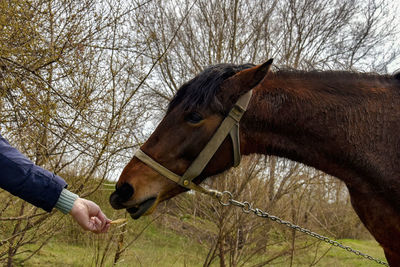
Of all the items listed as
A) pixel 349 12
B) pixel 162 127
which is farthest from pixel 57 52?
pixel 349 12

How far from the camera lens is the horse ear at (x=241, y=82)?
2.08 m

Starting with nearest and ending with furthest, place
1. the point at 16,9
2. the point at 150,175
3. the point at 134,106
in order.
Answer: the point at 150,175
the point at 16,9
the point at 134,106

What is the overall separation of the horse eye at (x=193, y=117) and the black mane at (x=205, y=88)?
0.04 meters

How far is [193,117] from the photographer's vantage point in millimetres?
2143

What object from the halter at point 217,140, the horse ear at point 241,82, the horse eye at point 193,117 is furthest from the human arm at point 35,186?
the horse ear at point 241,82

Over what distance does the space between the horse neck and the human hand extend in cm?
99

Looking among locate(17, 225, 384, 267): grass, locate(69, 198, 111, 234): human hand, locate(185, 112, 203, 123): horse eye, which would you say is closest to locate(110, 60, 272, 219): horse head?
locate(185, 112, 203, 123): horse eye

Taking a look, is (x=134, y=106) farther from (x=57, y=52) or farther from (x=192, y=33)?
(x=192, y=33)

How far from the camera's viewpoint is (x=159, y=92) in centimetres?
827

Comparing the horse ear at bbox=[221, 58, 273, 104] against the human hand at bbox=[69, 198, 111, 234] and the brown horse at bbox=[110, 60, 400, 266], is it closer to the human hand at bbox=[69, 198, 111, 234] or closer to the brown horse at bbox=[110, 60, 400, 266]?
the brown horse at bbox=[110, 60, 400, 266]

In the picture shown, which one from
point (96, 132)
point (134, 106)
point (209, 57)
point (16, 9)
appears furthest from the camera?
point (209, 57)

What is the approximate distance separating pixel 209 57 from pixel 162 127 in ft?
13.6

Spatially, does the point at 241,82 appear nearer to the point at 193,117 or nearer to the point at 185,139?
the point at 193,117

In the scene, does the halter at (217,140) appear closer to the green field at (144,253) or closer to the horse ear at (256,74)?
the horse ear at (256,74)
